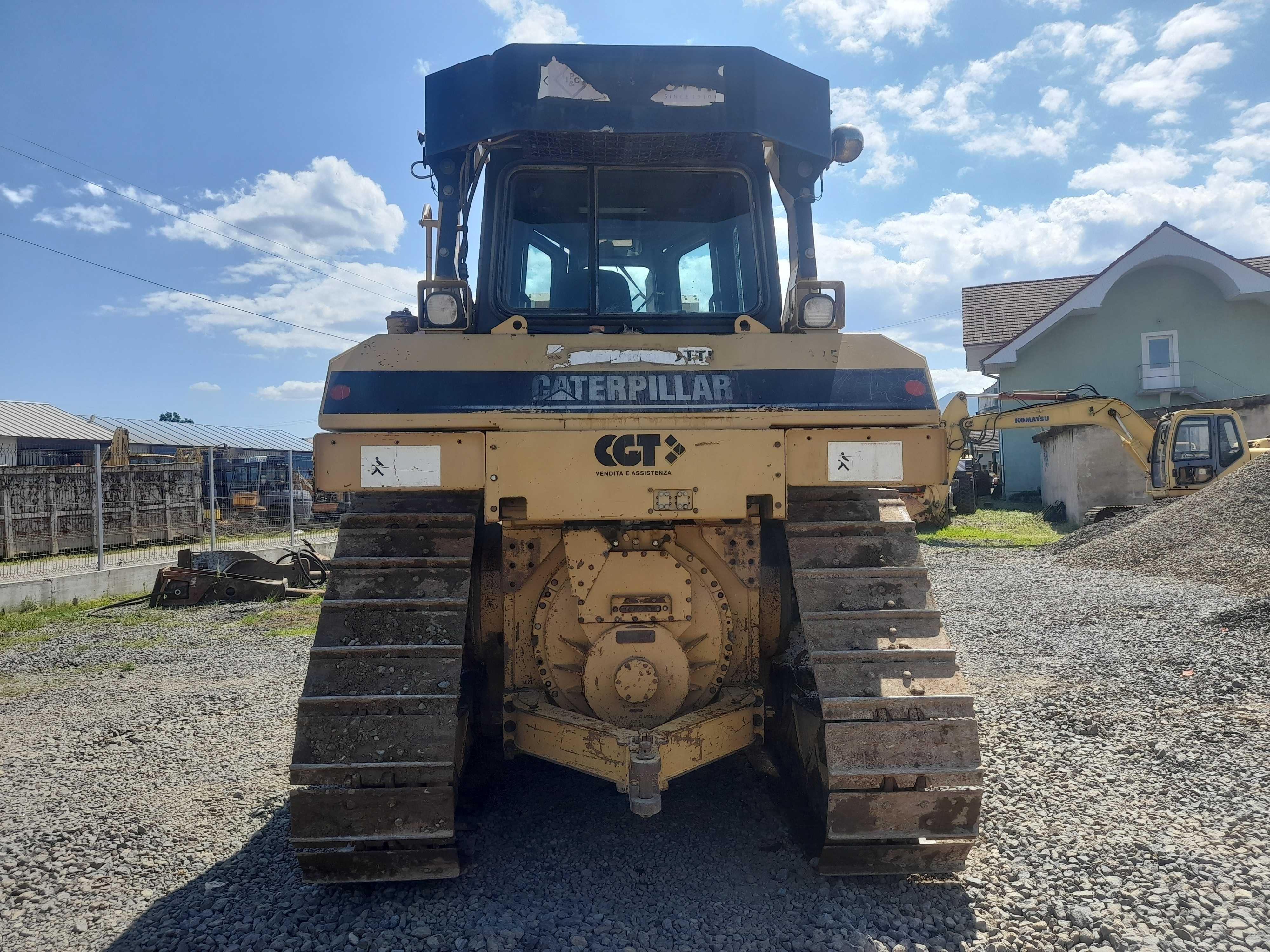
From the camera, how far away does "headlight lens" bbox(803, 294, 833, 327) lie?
3674 millimetres

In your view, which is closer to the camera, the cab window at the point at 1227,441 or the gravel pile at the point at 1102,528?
the gravel pile at the point at 1102,528

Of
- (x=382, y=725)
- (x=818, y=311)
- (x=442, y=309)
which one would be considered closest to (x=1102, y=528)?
(x=818, y=311)

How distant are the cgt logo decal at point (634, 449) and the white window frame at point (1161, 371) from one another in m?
25.2

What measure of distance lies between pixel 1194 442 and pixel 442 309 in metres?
16.7

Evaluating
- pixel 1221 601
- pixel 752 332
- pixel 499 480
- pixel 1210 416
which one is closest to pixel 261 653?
pixel 499 480

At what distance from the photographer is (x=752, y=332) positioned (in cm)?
348

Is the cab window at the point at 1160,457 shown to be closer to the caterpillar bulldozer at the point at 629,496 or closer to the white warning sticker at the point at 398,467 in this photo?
the caterpillar bulldozer at the point at 629,496

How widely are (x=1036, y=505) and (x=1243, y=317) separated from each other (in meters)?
7.68

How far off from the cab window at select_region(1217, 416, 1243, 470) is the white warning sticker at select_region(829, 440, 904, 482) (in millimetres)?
15890

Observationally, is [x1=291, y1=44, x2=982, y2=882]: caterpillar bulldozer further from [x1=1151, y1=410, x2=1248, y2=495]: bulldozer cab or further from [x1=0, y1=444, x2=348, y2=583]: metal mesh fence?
[x1=1151, y1=410, x2=1248, y2=495]: bulldozer cab

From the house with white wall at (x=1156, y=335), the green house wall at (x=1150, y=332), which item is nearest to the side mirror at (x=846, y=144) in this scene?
the house with white wall at (x=1156, y=335)

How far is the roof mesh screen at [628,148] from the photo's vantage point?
3805 mm

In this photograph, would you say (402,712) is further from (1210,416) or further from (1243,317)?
(1243,317)

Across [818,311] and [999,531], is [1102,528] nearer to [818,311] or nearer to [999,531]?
[999,531]
